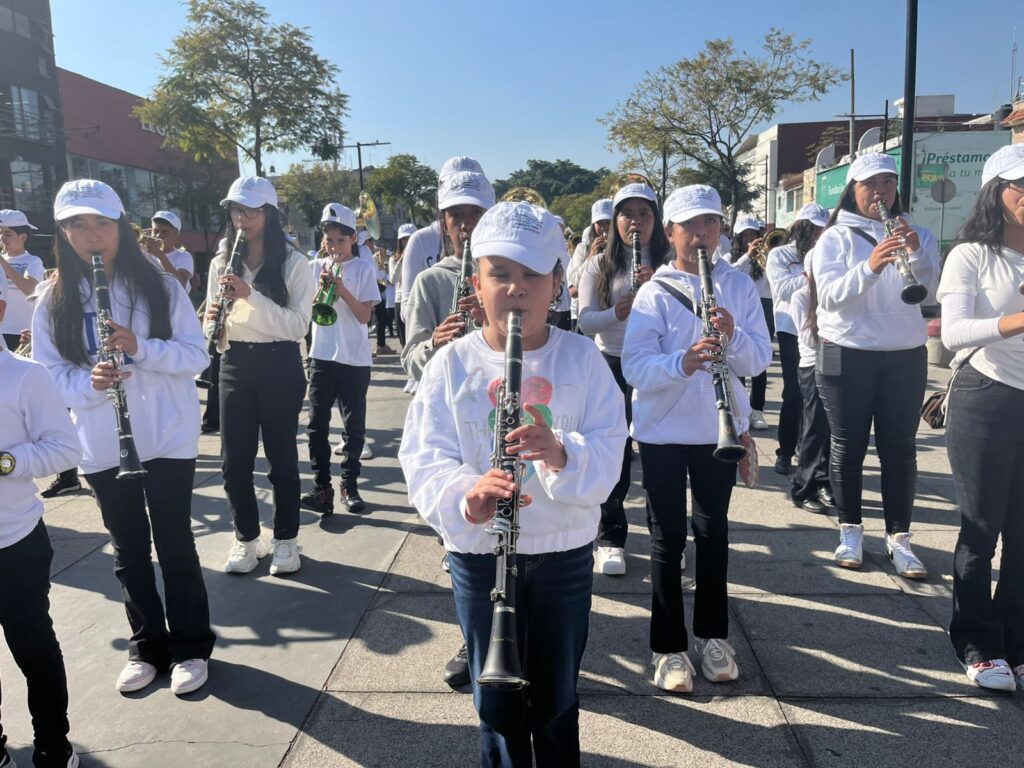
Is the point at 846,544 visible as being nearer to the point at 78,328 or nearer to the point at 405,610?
the point at 405,610

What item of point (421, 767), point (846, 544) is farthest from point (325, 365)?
point (846, 544)

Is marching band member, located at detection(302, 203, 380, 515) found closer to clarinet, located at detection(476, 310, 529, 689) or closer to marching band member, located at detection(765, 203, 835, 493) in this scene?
marching band member, located at detection(765, 203, 835, 493)

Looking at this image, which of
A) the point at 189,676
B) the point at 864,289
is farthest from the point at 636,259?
the point at 189,676

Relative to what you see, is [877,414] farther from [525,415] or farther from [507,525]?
[507,525]

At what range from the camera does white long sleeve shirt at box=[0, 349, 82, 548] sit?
2525mm

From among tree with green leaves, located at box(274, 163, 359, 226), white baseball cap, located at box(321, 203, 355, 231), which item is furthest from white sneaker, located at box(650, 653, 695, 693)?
tree with green leaves, located at box(274, 163, 359, 226)

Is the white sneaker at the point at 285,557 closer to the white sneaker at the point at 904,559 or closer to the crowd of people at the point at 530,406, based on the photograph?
the crowd of people at the point at 530,406

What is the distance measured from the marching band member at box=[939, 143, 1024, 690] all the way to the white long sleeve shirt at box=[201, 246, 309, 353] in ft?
11.2

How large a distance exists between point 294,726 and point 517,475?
5.81 ft

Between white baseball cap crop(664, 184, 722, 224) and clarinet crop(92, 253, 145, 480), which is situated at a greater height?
white baseball cap crop(664, 184, 722, 224)

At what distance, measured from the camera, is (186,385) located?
3312 mm

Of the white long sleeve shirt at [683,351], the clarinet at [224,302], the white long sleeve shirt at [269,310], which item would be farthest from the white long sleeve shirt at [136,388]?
the white long sleeve shirt at [683,351]

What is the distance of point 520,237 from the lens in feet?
6.86

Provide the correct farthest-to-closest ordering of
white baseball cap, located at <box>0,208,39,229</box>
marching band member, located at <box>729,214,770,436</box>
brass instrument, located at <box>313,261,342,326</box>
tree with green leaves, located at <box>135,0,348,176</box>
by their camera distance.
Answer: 1. tree with green leaves, located at <box>135,0,348,176</box>
2. marching band member, located at <box>729,214,770,436</box>
3. white baseball cap, located at <box>0,208,39,229</box>
4. brass instrument, located at <box>313,261,342,326</box>
